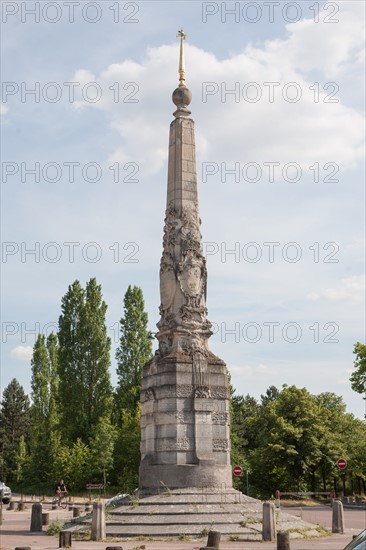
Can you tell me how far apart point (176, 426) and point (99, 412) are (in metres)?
38.1

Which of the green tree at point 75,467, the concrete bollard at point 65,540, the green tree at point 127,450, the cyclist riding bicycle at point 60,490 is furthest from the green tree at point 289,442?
the concrete bollard at point 65,540

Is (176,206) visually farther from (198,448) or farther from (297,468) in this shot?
(297,468)

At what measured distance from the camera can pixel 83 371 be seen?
2454 inches

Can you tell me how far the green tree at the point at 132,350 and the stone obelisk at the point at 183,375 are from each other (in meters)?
35.2

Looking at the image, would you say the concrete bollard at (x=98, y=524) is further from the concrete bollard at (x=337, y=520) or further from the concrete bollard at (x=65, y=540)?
the concrete bollard at (x=337, y=520)

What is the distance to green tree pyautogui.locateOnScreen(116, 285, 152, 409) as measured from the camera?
61.4 meters

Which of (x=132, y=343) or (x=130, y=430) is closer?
(x=130, y=430)

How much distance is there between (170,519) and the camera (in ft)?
70.4

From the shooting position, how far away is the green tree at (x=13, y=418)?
294 feet

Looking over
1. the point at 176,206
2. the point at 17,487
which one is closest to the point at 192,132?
the point at 176,206

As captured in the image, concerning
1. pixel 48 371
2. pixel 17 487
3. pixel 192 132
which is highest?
pixel 192 132

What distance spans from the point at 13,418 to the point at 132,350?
4004 centimetres

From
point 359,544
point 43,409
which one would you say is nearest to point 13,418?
point 43,409

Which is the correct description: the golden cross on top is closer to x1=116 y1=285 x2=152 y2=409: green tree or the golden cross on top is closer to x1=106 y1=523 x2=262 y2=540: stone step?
x1=106 y1=523 x2=262 y2=540: stone step
